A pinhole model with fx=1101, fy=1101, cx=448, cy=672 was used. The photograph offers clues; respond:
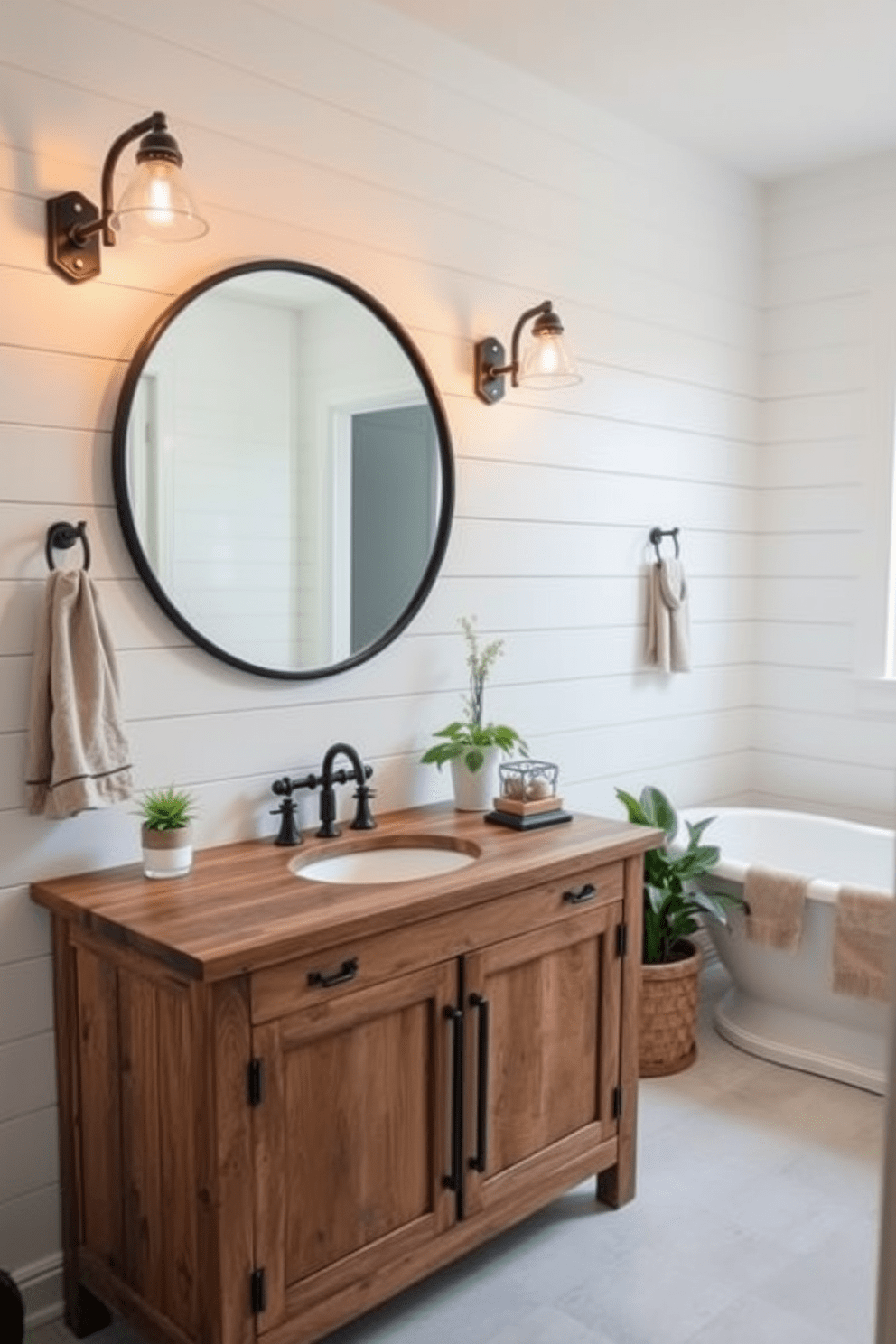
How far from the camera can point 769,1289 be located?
2195 millimetres

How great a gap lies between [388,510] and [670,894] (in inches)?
53.7

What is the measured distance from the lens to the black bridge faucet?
2.40 meters

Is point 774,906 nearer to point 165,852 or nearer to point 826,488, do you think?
point 826,488

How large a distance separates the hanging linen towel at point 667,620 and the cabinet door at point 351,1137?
5.27ft

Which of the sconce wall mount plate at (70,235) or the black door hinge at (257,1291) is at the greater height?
the sconce wall mount plate at (70,235)

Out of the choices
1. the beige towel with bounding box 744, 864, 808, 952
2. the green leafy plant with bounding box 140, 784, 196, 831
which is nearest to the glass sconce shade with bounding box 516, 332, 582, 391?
the green leafy plant with bounding box 140, 784, 196, 831

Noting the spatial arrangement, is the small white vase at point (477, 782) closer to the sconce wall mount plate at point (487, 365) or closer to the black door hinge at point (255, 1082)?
the sconce wall mount plate at point (487, 365)

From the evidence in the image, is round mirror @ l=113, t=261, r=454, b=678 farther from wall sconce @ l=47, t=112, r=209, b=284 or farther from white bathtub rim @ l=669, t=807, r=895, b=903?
white bathtub rim @ l=669, t=807, r=895, b=903

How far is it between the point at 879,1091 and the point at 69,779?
7.56 ft

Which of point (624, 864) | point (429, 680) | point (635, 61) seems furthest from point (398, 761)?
point (635, 61)

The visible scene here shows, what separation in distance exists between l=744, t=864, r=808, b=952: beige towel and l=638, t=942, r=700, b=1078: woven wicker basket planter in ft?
0.69

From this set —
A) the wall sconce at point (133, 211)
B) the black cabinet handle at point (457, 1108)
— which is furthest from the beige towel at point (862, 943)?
the wall sconce at point (133, 211)

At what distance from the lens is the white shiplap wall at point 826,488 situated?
3.58 m

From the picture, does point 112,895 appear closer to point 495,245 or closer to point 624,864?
point 624,864
